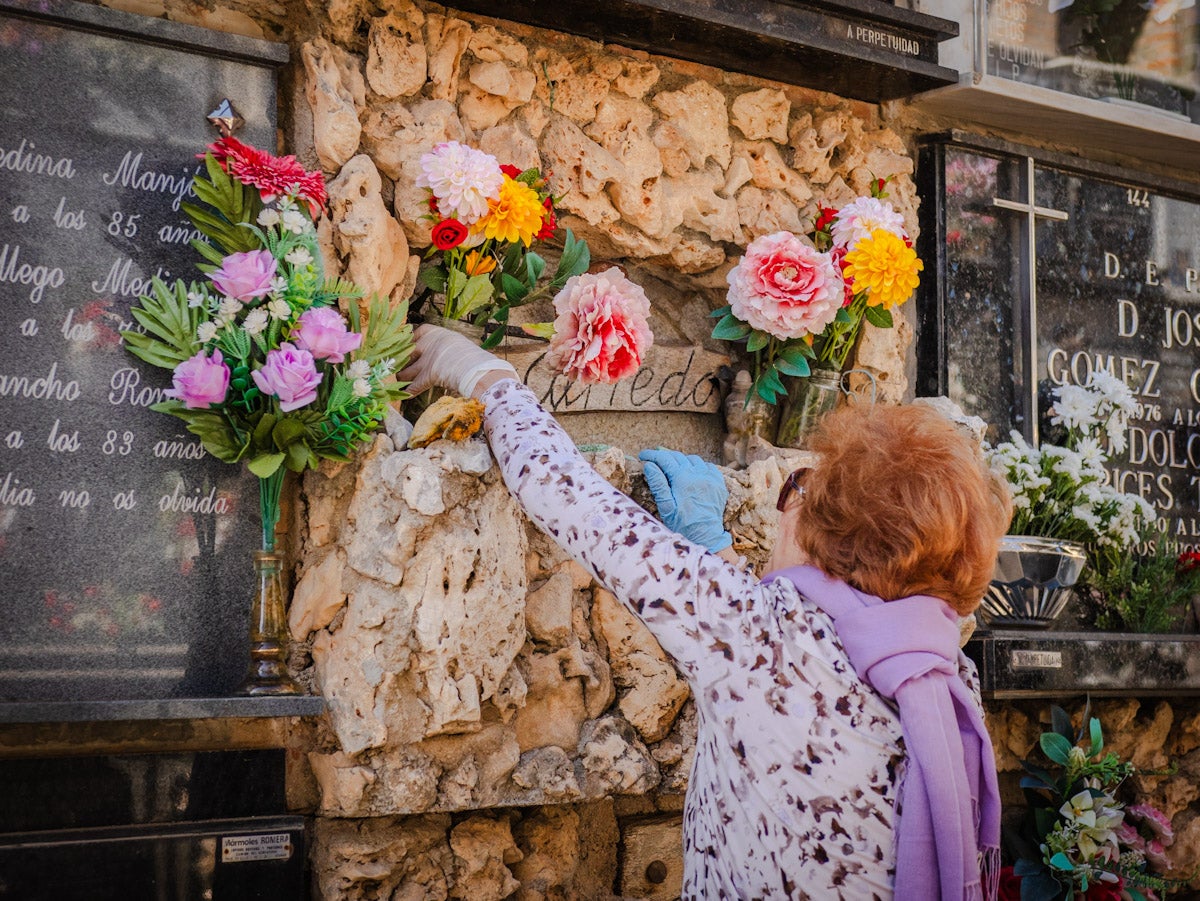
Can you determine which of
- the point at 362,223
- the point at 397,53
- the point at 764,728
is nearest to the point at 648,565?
the point at 764,728

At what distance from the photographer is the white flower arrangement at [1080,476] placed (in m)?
3.80

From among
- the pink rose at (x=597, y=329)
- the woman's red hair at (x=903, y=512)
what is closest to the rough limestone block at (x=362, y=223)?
the pink rose at (x=597, y=329)

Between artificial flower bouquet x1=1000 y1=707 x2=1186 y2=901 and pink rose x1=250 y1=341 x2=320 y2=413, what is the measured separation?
2565 millimetres

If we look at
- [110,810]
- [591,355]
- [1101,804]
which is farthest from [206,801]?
[1101,804]

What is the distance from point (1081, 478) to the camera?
3883mm

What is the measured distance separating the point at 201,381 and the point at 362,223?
2.01 ft

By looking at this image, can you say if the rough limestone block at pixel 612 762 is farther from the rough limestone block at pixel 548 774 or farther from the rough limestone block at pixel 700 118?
the rough limestone block at pixel 700 118

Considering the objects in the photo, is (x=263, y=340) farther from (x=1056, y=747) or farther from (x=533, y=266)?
(x=1056, y=747)

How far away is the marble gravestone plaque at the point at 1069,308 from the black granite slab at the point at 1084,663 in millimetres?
698

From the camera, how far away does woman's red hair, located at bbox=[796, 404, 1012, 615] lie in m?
1.80

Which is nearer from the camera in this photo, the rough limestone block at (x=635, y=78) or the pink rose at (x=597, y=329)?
the pink rose at (x=597, y=329)

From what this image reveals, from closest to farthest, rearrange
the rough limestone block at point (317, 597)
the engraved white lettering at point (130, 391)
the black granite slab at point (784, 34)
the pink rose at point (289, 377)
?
the pink rose at point (289, 377), the engraved white lettering at point (130, 391), the rough limestone block at point (317, 597), the black granite slab at point (784, 34)

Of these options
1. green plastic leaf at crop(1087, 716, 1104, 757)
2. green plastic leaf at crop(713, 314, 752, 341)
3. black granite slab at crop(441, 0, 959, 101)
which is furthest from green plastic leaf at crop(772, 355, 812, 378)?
green plastic leaf at crop(1087, 716, 1104, 757)

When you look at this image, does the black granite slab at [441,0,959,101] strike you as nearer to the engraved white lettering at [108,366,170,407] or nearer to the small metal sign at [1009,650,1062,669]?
the engraved white lettering at [108,366,170,407]
